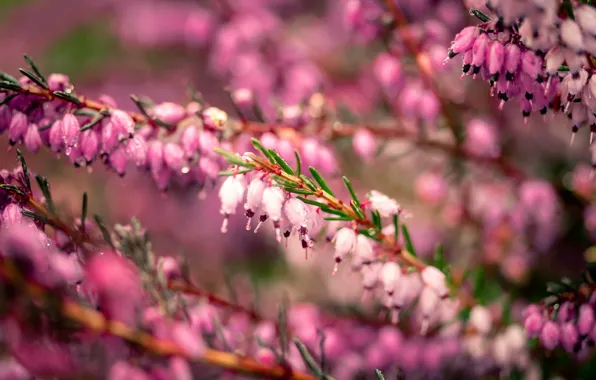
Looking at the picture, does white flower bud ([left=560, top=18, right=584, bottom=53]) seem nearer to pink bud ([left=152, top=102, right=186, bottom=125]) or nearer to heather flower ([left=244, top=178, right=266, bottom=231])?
heather flower ([left=244, top=178, right=266, bottom=231])

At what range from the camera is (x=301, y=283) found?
358 cm

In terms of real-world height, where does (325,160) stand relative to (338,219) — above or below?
above

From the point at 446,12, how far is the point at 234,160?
1.52 meters

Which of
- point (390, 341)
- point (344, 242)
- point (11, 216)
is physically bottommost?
point (390, 341)

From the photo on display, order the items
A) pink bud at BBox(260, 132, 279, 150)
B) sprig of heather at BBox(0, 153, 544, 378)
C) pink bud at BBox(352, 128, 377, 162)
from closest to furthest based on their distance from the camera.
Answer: sprig of heather at BBox(0, 153, 544, 378) < pink bud at BBox(260, 132, 279, 150) < pink bud at BBox(352, 128, 377, 162)

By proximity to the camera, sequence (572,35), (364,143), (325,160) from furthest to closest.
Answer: (364,143) → (325,160) → (572,35)

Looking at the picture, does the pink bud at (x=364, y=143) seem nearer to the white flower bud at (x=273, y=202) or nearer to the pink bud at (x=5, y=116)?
the white flower bud at (x=273, y=202)

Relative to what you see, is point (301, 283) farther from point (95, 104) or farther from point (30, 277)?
point (30, 277)

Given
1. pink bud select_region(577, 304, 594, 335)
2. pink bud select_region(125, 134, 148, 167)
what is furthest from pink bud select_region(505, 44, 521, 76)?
pink bud select_region(125, 134, 148, 167)

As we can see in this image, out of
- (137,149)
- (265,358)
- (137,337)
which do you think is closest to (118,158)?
(137,149)

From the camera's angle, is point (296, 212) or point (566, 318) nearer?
point (296, 212)

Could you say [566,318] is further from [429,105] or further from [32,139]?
[32,139]

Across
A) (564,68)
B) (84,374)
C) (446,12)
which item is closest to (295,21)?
(446,12)

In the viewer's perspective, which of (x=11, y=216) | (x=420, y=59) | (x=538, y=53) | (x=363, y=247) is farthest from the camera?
(x=420, y=59)
